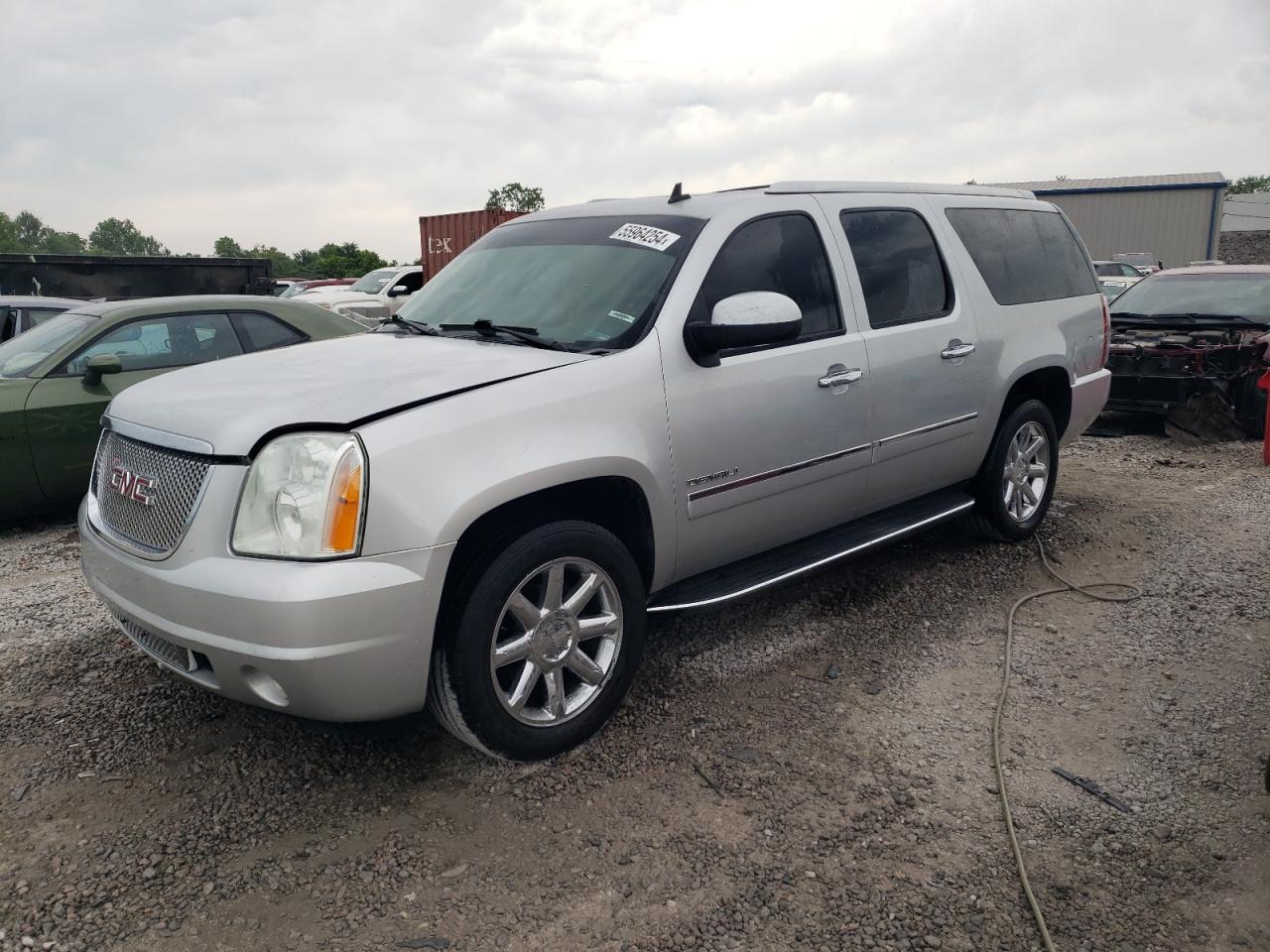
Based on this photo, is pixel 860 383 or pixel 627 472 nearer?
pixel 627 472

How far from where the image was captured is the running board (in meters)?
3.67

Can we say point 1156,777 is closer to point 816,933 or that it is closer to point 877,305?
point 816,933

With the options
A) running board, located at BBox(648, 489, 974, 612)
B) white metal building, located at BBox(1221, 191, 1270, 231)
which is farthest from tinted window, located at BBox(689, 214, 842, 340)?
white metal building, located at BBox(1221, 191, 1270, 231)

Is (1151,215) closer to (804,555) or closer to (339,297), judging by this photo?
(339,297)

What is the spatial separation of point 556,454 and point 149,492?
1.26m

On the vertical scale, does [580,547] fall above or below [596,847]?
above

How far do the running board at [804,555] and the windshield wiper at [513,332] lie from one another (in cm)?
100

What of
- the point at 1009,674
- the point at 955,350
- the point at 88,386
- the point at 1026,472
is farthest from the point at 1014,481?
the point at 88,386

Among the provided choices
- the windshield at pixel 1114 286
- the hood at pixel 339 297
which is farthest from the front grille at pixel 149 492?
the windshield at pixel 1114 286

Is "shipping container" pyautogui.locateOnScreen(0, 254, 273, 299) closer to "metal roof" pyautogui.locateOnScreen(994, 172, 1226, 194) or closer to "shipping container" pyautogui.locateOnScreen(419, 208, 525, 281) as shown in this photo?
"shipping container" pyautogui.locateOnScreen(419, 208, 525, 281)

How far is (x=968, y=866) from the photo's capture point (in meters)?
2.76

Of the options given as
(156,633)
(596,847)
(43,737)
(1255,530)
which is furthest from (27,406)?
(1255,530)

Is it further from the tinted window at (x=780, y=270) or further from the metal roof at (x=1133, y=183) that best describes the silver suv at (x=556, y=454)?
the metal roof at (x=1133, y=183)

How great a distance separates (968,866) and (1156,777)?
89 cm
